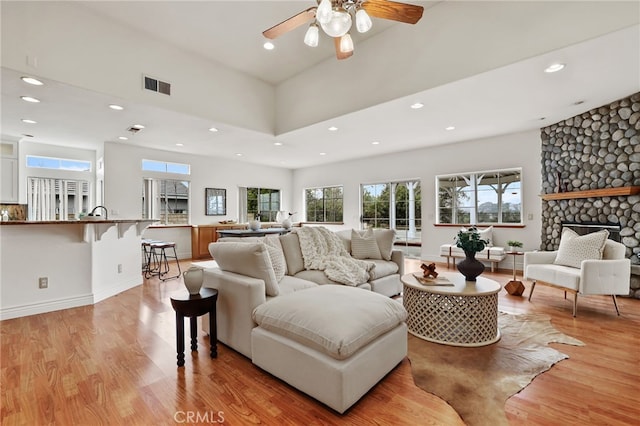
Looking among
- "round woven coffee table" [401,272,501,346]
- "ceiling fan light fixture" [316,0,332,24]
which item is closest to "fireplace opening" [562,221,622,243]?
"round woven coffee table" [401,272,501,346]

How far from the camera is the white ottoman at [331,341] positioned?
5.26 ft

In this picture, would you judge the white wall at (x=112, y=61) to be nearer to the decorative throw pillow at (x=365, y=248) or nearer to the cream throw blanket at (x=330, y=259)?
the cream throw blanket at (x=330, y=259)

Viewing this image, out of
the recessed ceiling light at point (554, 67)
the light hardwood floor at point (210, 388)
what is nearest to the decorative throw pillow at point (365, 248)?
the light hardwood floor at point (210, 388)

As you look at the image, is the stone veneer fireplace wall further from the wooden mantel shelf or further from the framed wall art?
the framed wall art

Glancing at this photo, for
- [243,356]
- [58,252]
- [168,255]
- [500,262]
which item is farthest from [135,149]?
[500,262]

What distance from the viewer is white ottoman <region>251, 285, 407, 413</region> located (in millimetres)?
1603

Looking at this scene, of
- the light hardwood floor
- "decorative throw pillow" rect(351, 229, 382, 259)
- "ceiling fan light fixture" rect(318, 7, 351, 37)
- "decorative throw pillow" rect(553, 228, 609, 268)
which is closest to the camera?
the light hardwood floor

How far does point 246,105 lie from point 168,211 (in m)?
3.83

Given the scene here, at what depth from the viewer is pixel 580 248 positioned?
3490 mm

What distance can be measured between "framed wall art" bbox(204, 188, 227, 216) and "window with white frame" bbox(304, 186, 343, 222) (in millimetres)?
2752

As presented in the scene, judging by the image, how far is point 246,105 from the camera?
4.91 m

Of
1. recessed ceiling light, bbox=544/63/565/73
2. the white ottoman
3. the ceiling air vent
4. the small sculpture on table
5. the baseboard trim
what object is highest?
the ceiling air vent

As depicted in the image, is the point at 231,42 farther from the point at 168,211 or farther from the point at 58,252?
the point at 168,211

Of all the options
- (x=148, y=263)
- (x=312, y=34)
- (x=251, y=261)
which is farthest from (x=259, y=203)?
(x=312, y=34)
